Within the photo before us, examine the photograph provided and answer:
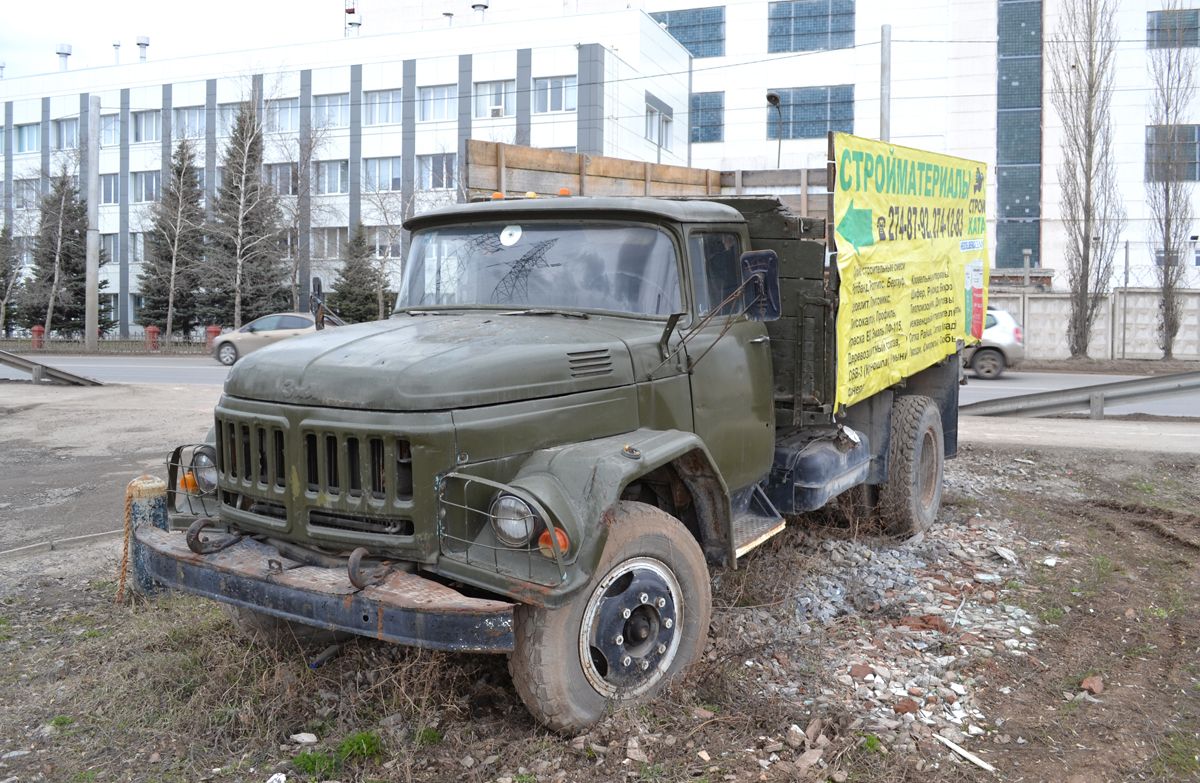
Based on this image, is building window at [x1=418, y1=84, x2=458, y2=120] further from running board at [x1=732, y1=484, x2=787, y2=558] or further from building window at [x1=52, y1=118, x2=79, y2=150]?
running board at [x1=732, y1=484, x2=787, y2=558]

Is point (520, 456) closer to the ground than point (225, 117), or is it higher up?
closer to the ground

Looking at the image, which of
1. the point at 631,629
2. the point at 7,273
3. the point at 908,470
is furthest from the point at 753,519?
the point at 7,273

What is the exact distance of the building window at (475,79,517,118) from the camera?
42125 mm

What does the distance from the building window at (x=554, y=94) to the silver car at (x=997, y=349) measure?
23026 millimetres

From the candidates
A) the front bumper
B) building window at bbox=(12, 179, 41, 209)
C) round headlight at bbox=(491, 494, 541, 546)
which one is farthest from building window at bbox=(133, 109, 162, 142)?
round headlight at bbox=(491, 494, 541, 546)

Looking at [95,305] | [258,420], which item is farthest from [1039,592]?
[95,305]

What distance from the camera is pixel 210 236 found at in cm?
4181

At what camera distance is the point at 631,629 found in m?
4.16

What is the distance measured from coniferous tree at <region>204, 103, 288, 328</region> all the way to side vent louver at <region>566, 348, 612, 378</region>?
37436 millimetres

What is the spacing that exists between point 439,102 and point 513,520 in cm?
4249

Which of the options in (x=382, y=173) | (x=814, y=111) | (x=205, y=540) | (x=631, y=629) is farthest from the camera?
(x=814, y=111)

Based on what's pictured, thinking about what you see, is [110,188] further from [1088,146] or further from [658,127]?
[1088,146]

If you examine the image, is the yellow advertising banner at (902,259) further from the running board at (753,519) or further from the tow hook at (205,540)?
the tow hook at (205,540)

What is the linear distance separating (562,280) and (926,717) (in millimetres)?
2597
